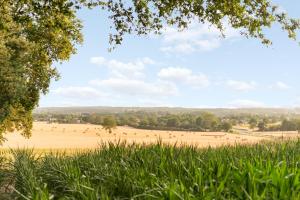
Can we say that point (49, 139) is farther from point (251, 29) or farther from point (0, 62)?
point (251, 29)

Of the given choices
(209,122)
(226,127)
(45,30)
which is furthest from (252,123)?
(45,30)

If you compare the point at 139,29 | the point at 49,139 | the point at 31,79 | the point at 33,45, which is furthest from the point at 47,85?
the point at 49,139

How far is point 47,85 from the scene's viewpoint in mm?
35219

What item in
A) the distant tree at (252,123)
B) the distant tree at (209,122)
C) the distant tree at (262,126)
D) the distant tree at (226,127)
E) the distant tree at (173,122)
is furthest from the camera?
the distant tree at (262,126)

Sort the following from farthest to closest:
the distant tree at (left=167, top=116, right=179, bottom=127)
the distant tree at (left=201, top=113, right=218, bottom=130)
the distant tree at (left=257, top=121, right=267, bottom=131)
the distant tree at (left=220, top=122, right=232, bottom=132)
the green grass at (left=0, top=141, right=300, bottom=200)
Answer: the distant tree at (left=257, top=121, right=267, bottom=131) → the distant tree at (left=201, top=113, right=218, bottom=130) → the distant tree at (left=167, top=116, right=179, bottom=127) → the distant tree at (left=220, top=122, right=232, bottom=132) → the green grass at (left=0, top=141, right=300, bottom=200)

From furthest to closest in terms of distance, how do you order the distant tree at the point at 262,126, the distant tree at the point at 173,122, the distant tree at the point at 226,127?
the distant tree at the point at 262,126, the distant tree at the point at 173,122, the distant tree at the point at 226,127

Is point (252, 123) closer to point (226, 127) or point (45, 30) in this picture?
point (226, 127)

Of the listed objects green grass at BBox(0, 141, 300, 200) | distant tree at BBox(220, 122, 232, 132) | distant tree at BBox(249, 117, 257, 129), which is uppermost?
green grass at BBox(0, 141, 300, 200)

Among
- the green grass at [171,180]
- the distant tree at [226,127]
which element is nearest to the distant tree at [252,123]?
the distant tree at [226,127]

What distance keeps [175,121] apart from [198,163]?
16709cm

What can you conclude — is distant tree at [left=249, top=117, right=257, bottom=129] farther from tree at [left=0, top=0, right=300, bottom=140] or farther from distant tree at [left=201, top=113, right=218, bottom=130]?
tree at [left=0, top=0, right=300, bottom=140]

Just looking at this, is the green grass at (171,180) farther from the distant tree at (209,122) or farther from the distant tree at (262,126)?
the distant tree at (262,126)

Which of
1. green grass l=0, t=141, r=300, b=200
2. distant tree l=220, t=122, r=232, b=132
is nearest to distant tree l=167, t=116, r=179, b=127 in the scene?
distant tree l=220, t=122, r=232, b=132

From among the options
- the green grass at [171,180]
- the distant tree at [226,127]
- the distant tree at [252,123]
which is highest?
the green grass at [171,180]
